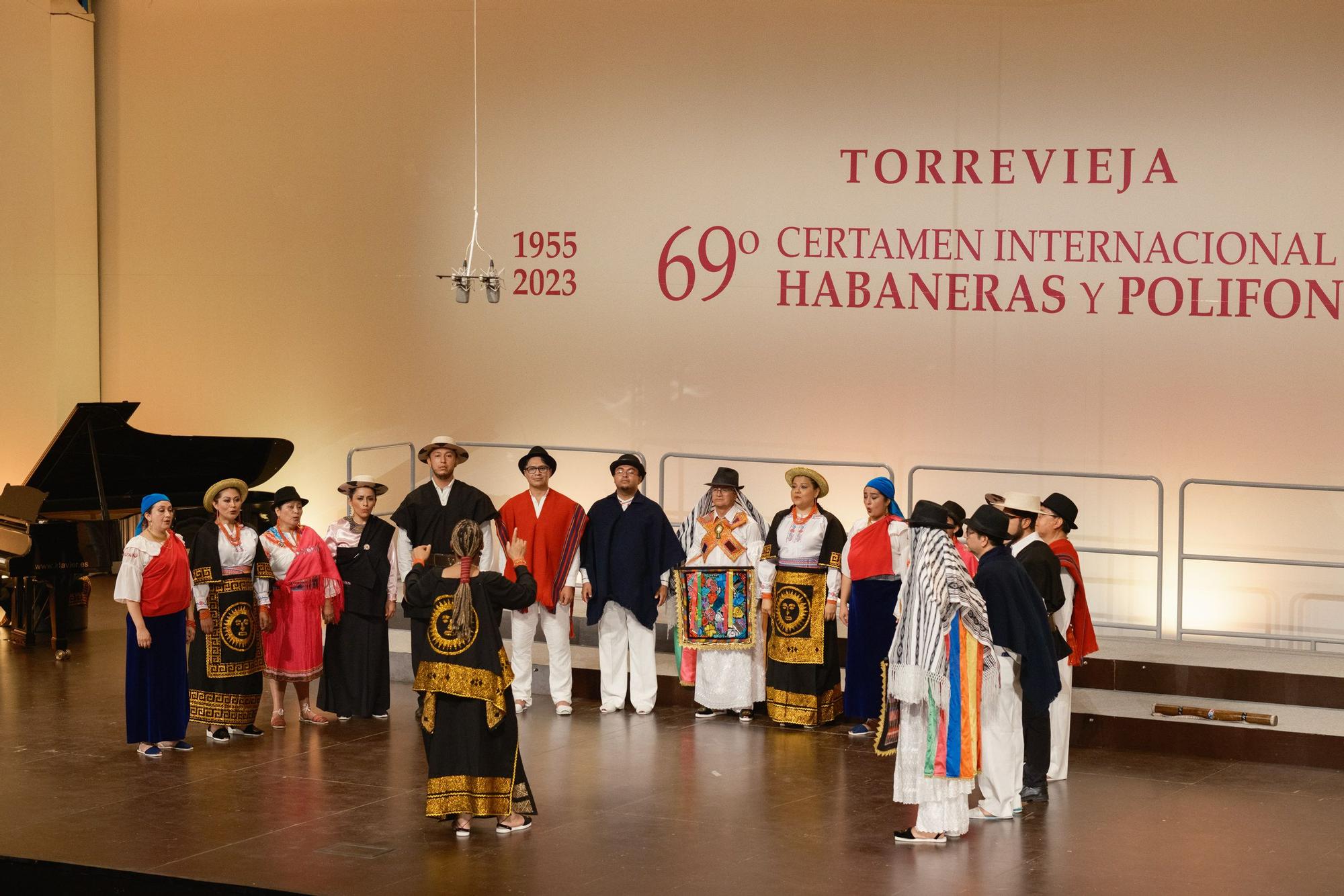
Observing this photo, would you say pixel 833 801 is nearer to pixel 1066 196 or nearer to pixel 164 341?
pixel 1066 196

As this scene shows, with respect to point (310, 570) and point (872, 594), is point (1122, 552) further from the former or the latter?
point (310, 570)

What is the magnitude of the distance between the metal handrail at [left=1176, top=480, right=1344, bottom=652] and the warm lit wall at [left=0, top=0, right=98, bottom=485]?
8.42 m

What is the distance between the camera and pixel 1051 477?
10344 millimetres

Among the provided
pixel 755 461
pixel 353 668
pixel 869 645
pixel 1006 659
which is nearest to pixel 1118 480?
pixel 755 461

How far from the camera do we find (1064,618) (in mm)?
7312

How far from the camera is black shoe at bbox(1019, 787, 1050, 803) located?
22.4ft

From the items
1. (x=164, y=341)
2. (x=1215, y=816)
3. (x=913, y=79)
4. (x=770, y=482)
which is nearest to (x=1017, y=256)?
(x=913, y=79)

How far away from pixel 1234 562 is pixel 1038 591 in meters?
3.52

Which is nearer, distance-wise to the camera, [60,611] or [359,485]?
[359,485]

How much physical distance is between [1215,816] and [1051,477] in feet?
12.9

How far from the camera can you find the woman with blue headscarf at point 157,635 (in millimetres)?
7410

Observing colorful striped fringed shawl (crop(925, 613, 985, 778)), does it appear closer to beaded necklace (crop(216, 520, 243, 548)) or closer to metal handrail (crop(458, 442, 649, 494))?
beaded necklace (crop(216, 520, 243, 548))

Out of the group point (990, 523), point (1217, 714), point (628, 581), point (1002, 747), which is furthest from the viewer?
point (628, 581)

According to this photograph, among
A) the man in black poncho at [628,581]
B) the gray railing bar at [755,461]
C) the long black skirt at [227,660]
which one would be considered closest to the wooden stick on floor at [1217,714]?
the man in black poncho at [628,581]
